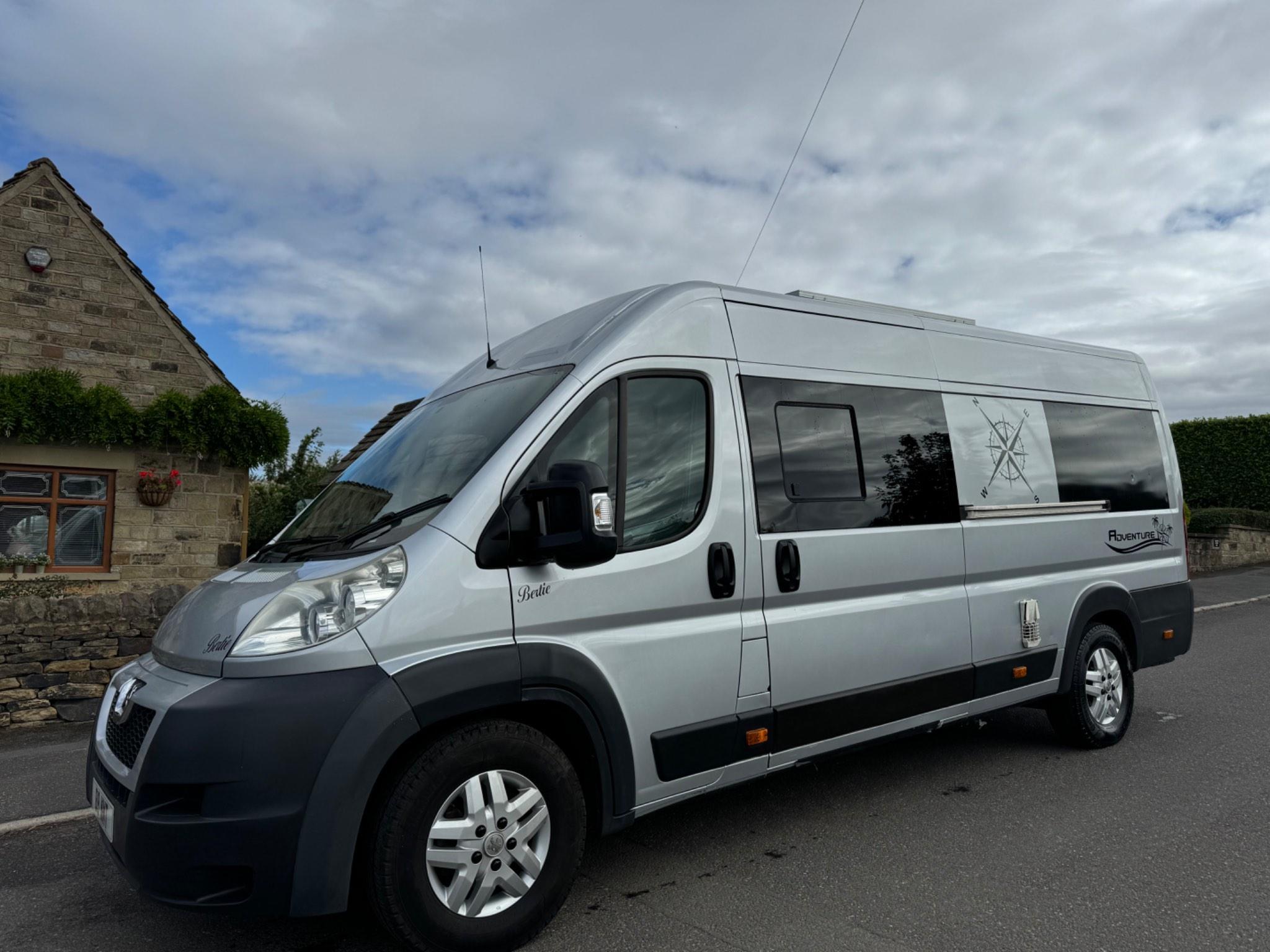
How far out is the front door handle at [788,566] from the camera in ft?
12.1

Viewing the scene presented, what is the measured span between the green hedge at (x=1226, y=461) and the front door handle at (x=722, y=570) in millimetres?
21225

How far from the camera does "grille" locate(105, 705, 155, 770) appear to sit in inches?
107

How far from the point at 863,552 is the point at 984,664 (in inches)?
44.3

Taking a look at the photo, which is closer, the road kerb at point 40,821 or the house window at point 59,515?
the road kerb at point 40,821

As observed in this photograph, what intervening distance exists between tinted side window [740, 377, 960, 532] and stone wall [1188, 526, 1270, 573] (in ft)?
55.0

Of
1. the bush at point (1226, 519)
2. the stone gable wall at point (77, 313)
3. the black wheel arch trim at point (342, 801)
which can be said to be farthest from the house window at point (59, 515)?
the bush at point (1226, 519)

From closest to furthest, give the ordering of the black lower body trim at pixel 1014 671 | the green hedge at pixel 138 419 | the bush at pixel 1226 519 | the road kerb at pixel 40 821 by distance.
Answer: the road kerb at pixel 40 821 < the black lower body trim at pixel 1014 671 < the green hedge at pixel 138 419 < the bush at pixel 1226 519

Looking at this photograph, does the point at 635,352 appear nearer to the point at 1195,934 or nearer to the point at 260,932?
the point at 260,932

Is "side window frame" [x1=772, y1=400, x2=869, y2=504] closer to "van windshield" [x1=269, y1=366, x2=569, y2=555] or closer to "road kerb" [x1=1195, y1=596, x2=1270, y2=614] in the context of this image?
"van windshield" [x1=269, y1=366, x2=569, y2=555]

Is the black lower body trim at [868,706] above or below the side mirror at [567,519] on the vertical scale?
below

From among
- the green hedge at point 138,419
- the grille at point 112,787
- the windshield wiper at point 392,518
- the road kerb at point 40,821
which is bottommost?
the road kerb at point 40,821

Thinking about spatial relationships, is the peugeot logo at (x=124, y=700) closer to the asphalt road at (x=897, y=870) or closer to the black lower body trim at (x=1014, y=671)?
the asphalt road at (x=897, y=870)

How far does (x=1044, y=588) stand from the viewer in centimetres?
492

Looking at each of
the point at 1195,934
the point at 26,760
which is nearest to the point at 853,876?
the point at 1195,934
